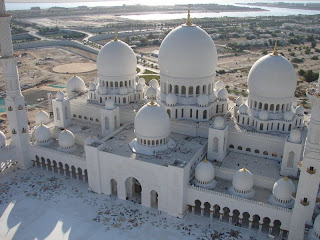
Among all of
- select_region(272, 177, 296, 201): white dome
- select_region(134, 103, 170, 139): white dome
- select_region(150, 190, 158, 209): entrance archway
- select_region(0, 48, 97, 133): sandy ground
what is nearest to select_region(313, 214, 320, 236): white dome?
select_region(272, 177, 296, 201): white dome

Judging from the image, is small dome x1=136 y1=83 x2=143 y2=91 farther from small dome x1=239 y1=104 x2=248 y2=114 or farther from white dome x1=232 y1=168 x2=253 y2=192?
white dome x1=232 y1=168 x2=253 y2=192

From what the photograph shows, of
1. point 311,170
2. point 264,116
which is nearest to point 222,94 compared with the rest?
point 264,116

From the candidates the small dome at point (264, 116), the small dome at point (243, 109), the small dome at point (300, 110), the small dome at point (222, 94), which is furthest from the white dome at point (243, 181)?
the small dome at point (222, 94)

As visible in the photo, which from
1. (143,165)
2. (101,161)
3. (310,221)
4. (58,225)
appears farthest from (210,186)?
(58,225)

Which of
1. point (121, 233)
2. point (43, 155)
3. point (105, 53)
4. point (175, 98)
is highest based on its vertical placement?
point (105, 53)

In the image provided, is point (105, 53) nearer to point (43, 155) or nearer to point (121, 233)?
point (43, 155)

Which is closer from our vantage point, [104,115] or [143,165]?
[143,165]
